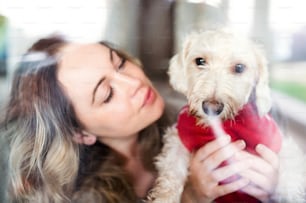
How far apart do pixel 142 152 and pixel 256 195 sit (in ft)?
0.51

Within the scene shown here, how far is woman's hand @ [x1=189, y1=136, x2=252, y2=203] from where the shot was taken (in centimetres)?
59

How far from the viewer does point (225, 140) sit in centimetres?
59

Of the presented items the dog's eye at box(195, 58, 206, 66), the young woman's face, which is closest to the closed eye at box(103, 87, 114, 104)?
→ the young woman's face

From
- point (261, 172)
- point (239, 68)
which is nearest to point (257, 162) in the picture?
point (261, 172)

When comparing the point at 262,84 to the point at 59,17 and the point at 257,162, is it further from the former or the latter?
the point at 59,17

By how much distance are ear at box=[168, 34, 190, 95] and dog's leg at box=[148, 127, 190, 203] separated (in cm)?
6

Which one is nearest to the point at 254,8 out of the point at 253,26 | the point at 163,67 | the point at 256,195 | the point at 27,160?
the point at 253,26

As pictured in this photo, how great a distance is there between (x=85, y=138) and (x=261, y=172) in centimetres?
23

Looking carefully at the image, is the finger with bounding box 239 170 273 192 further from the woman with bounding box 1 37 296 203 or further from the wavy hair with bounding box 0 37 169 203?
the wavy hair with bounding box 0 37 169 203

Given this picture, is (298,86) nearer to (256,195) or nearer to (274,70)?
(274,70)

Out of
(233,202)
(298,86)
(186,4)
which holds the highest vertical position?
(186,4)

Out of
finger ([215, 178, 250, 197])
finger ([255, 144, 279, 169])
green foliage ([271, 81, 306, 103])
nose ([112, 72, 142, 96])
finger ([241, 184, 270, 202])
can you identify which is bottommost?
finger ([241, 184, 270, 202])

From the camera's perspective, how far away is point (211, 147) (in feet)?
1.95

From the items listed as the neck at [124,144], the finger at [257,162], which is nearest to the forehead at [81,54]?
the neck at [124,144]
